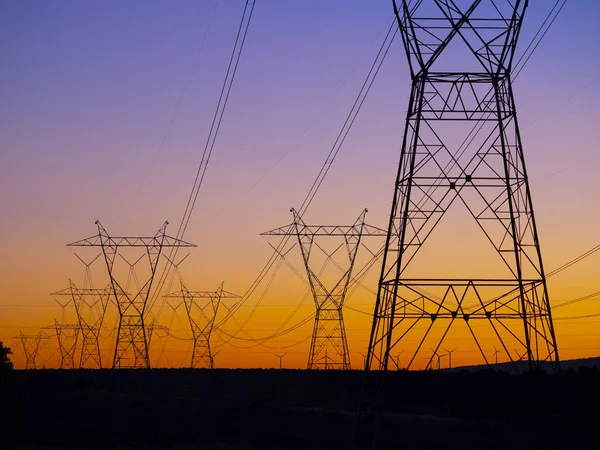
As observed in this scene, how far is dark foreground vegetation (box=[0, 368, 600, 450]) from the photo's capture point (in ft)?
157

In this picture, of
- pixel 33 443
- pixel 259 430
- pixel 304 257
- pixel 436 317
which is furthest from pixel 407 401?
pixel 436 317

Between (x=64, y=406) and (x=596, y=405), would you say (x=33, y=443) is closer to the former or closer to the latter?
(x=64, y=406)

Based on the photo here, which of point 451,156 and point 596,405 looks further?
point 596,405

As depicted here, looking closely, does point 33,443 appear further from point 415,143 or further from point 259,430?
point 415,143

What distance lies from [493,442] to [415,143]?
16772 mm

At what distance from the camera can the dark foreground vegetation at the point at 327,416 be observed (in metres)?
47.9

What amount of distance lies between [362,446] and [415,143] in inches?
619

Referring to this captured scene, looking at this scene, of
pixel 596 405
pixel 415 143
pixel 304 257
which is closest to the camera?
pixel 415 143

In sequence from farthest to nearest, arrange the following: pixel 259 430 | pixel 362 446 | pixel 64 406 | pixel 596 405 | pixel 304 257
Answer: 1. pixel 304 257
2. pixel 64 406
3. pixel 259 430
4. pixel 596 405
5. pixel 362 446

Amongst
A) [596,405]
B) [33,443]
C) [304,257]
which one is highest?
[304,257]

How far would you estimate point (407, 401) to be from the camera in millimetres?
71875

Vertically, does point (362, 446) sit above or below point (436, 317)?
below

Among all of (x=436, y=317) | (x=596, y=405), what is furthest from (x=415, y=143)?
(x=596, y=405)

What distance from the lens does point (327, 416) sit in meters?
59.1
